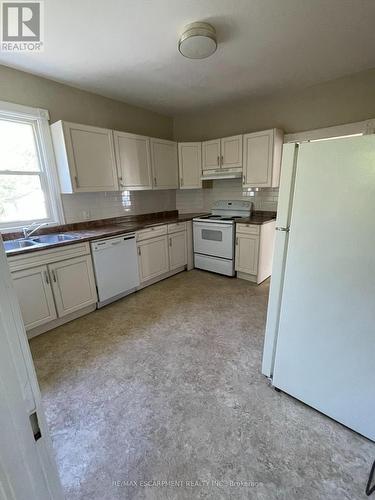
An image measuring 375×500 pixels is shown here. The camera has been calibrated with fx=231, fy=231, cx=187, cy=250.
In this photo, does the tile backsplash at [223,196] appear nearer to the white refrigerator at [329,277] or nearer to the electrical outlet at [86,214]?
the electrical outlet at [86,214]

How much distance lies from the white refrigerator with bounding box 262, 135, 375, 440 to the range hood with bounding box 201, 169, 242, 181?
7.81ft

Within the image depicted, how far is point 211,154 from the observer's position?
3797 mm

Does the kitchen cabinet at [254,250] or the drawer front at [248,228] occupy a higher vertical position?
the drawer front at [248,228]

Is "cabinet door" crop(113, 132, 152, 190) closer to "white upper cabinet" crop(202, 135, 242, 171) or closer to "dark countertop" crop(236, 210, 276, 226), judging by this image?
"white upper cabinet" crop(202, 135, 242, 171)

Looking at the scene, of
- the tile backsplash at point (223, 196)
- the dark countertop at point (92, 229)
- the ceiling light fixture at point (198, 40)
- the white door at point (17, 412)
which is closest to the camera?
the white door at point (17, 412)

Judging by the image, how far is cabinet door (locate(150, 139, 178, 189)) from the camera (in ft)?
11.9

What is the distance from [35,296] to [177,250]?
209 centimetres

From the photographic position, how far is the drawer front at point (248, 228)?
3.28 m

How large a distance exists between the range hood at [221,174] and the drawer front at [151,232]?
1.16 meters

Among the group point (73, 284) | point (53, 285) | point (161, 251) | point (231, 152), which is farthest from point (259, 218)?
point (53, 285)

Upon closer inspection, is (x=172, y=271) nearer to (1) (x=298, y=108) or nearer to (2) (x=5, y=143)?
(2) (x=5, y=143)

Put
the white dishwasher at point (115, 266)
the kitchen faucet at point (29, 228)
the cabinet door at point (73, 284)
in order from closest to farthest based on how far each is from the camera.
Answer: the cabinet door at point (73, 284) → the kitchen faucet at point (29, 228) → the white dishwasher at point (115, 266)

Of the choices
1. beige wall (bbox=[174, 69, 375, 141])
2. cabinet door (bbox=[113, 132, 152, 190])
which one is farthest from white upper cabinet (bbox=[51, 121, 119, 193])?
beige wall (bbox=[174, 69, 375, 141])

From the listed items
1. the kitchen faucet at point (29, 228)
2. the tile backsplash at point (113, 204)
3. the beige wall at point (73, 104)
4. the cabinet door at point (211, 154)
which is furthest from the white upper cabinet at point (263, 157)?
the kitchen faucet at point (29, 228)
